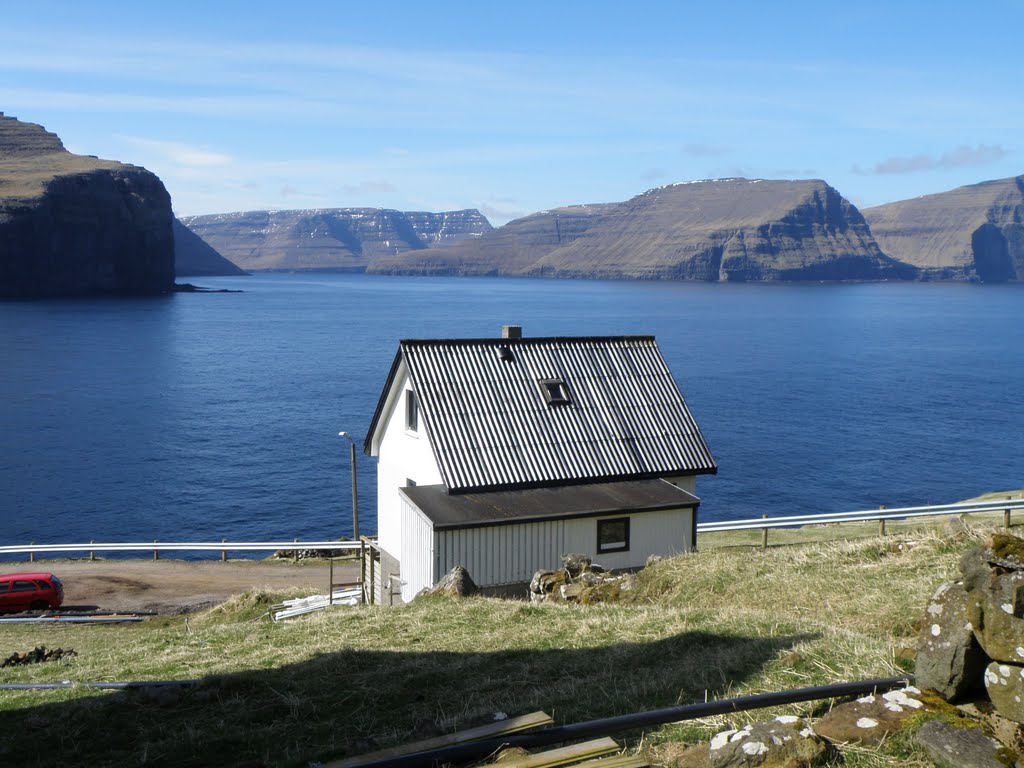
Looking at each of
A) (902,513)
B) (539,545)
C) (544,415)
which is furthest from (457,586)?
(902,513)

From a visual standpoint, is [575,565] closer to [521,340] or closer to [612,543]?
[612,543]

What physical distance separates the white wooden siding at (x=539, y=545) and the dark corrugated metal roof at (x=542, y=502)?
0.84ft

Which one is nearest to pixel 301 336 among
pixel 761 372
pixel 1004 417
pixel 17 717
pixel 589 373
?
pixel 761 372

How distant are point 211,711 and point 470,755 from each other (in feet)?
14.4

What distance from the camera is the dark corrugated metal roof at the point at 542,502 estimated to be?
2466 cm

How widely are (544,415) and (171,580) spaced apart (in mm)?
19855

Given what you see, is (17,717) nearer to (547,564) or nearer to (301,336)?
(547,564)

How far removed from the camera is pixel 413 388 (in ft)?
94.0

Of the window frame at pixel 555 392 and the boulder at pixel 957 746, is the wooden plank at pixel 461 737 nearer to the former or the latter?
the boulder at pixel 957 746

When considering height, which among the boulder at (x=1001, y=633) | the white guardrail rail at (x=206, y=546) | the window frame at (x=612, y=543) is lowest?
the white guardrail rail at (x=206, y=546)

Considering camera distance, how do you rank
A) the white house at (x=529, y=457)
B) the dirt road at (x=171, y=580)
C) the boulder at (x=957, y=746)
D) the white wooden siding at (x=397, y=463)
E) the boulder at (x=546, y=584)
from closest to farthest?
1. the boulder at (x=957, y=746)
2. the boulder at (x=546, y=584)
3. the white house at (x=529, y=457)
4. the white wooden siding at (x=397, y=463)
5. the dirt road at (x=171, y=580)

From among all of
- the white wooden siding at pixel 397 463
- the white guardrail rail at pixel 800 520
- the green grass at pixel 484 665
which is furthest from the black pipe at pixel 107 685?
the white guardrail rail at pixel 800 520

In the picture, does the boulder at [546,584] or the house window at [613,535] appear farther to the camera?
the house window at [613,535]

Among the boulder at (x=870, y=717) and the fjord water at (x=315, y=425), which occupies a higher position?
the boulder at (x=870, y=717)
